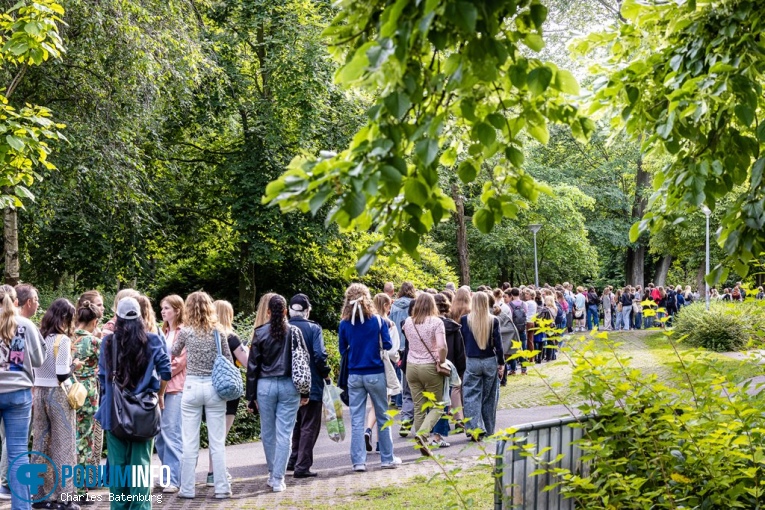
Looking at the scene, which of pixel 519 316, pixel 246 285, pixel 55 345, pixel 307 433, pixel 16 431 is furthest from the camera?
pixel 246 285

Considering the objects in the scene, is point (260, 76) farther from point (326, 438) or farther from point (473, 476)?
point (473, 476)

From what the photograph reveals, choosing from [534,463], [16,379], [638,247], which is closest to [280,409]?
[16,379]

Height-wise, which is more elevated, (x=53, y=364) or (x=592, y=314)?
(x=53, y=364)

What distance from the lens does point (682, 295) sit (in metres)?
41.1

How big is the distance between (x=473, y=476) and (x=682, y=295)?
3346cm

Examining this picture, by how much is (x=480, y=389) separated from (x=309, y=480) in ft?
9.77

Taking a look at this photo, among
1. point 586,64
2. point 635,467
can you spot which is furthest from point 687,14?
point 635,467

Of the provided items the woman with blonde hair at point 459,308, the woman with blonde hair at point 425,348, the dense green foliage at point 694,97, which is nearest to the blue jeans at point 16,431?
the woman with blonde hair at point 425,348

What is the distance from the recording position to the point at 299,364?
9719mm

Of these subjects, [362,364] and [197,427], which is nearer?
[197,427]

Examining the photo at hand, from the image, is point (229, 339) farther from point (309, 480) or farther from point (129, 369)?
point (129, 369)

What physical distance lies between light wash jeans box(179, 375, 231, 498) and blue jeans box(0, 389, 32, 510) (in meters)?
1.65

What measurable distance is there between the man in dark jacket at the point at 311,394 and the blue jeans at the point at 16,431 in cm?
305

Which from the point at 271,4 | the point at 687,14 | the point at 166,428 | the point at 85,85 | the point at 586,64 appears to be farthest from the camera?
the point at 271,4
